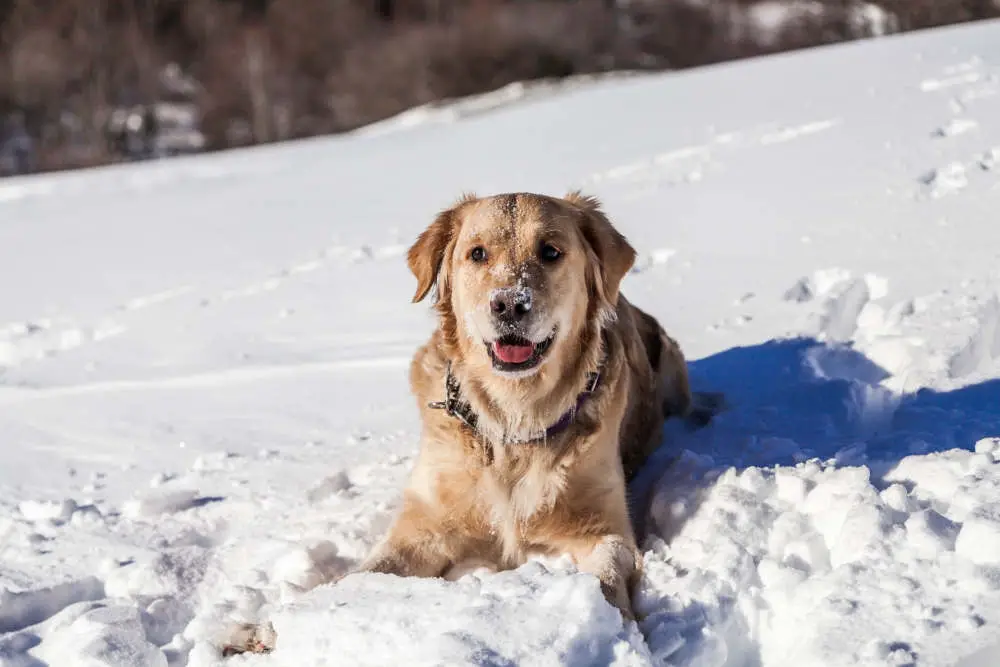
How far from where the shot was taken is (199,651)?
2611 mm

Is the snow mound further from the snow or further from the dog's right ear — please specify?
the dog's right ear

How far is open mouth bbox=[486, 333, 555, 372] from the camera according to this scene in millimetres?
3033

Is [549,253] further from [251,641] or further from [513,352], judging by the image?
[251,641]

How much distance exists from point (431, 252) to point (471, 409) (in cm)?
57

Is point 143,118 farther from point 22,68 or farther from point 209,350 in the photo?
point 209,350

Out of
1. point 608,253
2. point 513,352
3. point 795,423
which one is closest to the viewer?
point 513,352

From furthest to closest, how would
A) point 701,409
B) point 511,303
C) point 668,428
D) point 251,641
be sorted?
point 701,409, point 668,428, point 511,303, point 251,641

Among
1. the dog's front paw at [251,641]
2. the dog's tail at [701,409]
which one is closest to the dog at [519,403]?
the dog's front paw at [251,641]

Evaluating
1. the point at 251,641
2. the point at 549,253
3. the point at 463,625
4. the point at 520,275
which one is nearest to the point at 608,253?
the point at 549,253

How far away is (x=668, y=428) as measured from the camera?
4062mm

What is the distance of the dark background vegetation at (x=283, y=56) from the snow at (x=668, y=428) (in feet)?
41.8

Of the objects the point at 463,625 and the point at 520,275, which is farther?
the point at 520,275

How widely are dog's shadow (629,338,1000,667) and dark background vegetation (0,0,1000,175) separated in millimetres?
16025

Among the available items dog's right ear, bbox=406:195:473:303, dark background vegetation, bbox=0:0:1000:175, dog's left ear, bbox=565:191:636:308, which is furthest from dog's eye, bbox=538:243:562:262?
dark background vegetation, bbox=0:0:1000:175
